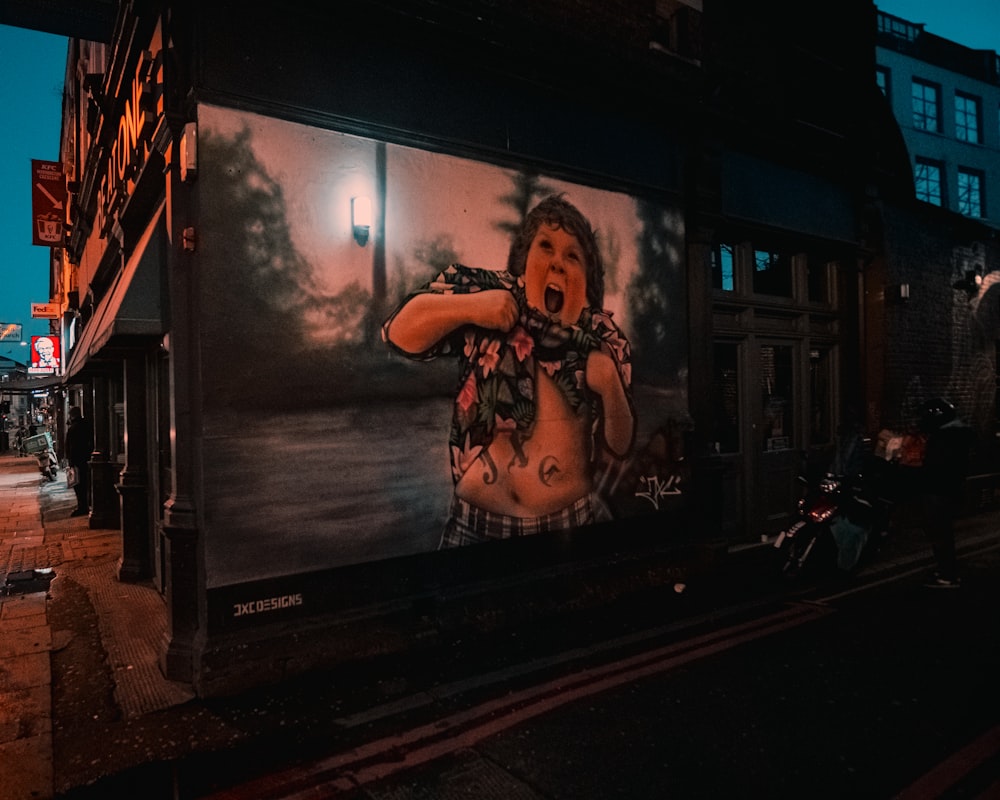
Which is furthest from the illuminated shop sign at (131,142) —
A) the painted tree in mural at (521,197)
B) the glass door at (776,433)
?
the glass door at (776,433)

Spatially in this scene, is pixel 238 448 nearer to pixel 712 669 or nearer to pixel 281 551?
pixel 281 551

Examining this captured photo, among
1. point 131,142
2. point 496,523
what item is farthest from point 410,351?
point 131,142

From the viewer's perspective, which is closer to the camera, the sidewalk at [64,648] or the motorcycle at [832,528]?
the sidewalk at [64,648]

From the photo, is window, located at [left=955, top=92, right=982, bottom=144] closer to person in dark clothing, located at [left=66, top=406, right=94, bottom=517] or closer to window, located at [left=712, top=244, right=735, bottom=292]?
window, located at [left=712, top=244, right=735, bottom=292]

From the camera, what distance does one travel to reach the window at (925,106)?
2972 cm

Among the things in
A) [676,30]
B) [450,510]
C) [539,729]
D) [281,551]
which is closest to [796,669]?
[539,729]

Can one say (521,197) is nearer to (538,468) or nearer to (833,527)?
(538,468)

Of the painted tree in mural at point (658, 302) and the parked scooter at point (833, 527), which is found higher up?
the painted tree in mural at point (658, 302)

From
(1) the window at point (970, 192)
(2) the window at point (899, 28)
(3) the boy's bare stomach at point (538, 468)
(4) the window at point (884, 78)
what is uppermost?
(2) the window at point (899, 28)

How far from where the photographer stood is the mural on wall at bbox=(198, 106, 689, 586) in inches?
193

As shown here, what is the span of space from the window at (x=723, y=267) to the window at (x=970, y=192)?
95.3ft

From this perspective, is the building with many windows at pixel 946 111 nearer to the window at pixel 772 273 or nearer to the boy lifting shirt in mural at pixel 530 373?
the window at pixel 772 273
